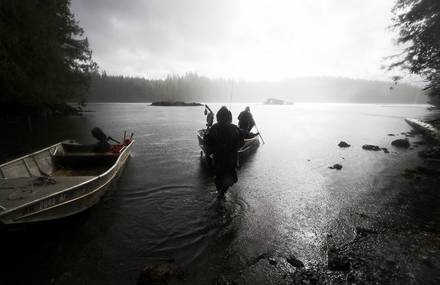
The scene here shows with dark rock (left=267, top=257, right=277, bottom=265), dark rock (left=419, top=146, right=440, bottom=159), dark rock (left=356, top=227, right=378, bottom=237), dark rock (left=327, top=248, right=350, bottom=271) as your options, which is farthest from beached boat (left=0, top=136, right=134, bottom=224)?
dark rock (left=419, top=146, right=440, bottom=159)

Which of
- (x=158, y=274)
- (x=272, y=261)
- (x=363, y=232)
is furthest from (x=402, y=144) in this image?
(x=158, y=274)

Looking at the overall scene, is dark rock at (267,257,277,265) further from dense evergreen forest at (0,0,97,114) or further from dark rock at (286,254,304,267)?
dense evergreen forest at (0,0,97,114)

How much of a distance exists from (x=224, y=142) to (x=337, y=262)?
3.73 m

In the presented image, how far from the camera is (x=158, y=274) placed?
3893mm

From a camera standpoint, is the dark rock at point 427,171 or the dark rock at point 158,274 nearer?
the dark rock at point 158,274

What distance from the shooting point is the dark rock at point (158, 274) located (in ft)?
12.5

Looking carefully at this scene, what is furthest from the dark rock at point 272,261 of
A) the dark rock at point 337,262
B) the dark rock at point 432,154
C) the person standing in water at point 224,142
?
the dark rock at point 432,154

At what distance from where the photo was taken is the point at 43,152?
8.16 meters

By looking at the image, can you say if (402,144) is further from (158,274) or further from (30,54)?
(30,54)

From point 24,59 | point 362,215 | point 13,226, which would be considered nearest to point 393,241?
point 362,215

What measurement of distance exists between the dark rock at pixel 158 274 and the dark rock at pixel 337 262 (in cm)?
295

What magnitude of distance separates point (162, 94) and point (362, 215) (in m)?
144

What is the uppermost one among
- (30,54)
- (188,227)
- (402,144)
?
(30,54)

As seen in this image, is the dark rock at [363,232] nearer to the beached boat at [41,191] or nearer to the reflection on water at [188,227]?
the reflection on water at [188,227]
